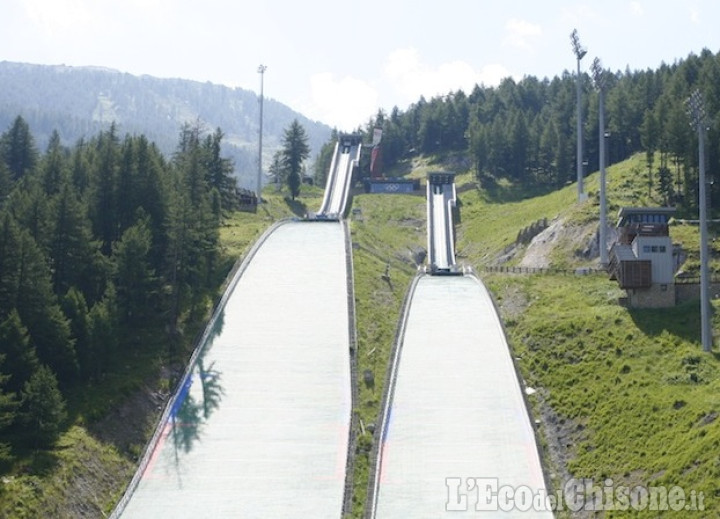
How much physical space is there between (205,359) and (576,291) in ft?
71.5

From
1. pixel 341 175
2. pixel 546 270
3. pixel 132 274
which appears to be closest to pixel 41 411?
pixel 132 274

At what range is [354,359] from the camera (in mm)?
49781

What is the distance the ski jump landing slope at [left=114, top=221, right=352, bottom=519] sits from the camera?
37156 millimetres

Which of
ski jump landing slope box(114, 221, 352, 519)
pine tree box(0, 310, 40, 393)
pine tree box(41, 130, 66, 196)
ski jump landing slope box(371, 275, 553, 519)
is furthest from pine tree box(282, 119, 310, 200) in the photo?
pine tree box(0, 310, 40, 393)

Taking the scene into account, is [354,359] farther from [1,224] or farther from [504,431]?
[1,224]

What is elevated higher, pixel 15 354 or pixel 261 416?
pixel 15 354

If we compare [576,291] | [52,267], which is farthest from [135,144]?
[576,291]

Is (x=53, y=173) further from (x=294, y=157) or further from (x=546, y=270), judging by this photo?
(x=294, y=157)

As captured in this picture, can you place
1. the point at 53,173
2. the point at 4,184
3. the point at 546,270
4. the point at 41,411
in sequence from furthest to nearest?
the point at 4,184 < the point at 53,173 < the point at 546,270 < the point at 41,411

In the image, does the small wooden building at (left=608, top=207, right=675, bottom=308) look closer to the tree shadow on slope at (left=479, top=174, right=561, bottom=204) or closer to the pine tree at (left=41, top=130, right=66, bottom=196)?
the pine tree at (left=41, top=130, right=66, bottom=196)

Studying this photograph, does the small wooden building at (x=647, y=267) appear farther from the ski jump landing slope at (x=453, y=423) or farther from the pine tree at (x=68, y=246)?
the pine tree at (x=68, y=246)

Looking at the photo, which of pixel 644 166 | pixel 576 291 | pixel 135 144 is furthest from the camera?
pixel 644 166

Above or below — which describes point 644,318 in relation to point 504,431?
above

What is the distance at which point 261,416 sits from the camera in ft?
144
